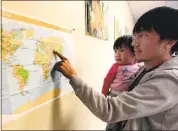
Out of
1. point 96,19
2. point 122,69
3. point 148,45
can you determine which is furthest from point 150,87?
point 96,19

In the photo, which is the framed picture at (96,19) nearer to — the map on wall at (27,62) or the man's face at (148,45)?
the map on wall at (27,62)

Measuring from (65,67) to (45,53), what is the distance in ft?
0.37

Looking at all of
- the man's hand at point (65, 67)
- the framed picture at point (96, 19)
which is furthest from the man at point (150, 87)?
the framed picture at point (96, 19)

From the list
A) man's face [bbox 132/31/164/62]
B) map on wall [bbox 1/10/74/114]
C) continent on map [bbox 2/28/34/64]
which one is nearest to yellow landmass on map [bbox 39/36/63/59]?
map on wall [bbox 1/10/74/114]

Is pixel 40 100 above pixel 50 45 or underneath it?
underneath

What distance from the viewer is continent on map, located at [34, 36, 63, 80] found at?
890 millimetres

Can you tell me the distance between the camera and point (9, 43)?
2.35ft

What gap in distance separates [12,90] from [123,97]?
43cm

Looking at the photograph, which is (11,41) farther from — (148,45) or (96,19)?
(96,19)

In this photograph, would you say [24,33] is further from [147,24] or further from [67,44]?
[147,24]

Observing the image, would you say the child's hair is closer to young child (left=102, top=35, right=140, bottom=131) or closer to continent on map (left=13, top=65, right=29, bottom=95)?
young child (left=102, top=35, right=140, bottom=131)

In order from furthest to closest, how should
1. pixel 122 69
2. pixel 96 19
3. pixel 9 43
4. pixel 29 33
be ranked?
pixel 96 19 < pixel 122 69 < pixel 29 33 < pixel 9 43

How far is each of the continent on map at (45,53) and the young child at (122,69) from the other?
0.56 metres

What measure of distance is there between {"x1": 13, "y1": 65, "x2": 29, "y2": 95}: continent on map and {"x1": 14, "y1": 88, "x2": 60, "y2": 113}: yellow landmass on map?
0.08 meters
